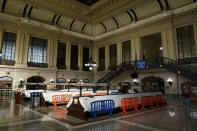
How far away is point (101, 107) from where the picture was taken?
697 cm

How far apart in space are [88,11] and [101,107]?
18984 mm

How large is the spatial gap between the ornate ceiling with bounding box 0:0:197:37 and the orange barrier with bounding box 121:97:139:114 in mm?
14932

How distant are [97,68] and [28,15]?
14668 millimetres

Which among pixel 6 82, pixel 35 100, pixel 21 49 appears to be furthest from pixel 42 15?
pixel 35 100

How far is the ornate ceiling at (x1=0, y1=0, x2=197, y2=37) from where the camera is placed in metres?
19.0

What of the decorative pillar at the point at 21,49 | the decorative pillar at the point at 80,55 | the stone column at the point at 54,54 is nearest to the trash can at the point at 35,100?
the decorative pillar at the point at 21,49

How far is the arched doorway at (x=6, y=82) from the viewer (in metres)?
17.8

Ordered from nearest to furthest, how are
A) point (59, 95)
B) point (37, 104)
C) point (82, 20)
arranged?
point (37, 104)
point (59, 95)
point (82, 20)

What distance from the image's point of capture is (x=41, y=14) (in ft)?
71.7

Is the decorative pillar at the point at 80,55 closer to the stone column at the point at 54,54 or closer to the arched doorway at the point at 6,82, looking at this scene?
the stone column at the point at 54,54

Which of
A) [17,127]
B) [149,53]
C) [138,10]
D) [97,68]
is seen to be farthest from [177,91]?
[17,127]

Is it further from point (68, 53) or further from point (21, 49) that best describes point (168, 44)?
point (21, 49)

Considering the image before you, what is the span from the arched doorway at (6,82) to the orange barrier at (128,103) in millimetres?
16588

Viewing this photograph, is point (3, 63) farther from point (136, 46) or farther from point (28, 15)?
point (136, 46)
